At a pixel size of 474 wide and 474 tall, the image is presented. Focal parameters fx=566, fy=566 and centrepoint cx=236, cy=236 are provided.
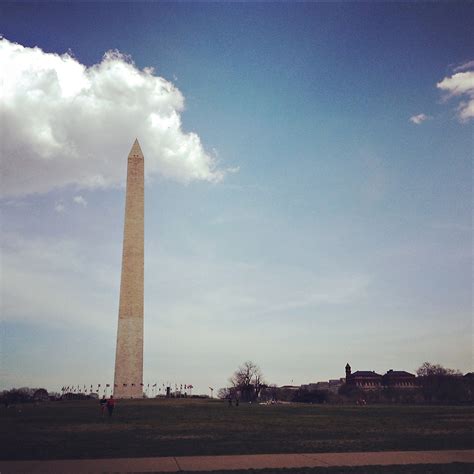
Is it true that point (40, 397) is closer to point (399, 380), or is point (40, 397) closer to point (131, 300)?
point (131, 300)

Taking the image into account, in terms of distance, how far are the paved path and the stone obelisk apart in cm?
4612

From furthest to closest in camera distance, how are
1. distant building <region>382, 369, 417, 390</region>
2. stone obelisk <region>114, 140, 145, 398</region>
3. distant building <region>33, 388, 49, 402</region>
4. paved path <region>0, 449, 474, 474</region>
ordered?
distant building <region>382, 369, 417, 390</region> < distant building <region>33, 388, 49, 402</region> < stone obelisk <region>114, 140, 145, 398</region> < paved path <region>0, 449, 474, 474</region>

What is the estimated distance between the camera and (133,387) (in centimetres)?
5712

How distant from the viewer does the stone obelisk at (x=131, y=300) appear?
57.2 m

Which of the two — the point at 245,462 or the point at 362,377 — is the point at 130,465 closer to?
the point at 245,462

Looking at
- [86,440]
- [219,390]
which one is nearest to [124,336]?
[86,440]

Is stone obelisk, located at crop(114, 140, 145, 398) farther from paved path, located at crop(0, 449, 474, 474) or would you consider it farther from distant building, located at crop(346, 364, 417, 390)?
distant building, located at crop(346, 364, 417, 390)

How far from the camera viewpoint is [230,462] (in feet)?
38.3

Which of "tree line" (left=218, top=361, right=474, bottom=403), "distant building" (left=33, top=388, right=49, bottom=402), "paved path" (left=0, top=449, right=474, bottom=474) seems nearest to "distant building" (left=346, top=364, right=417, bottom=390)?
"tree line" (left=218, top=361, right=474, bottom=403)

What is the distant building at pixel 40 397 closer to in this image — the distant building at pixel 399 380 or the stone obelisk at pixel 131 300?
the stone obelisk at pixel 131 300

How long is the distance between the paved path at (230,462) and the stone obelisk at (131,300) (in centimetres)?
4612

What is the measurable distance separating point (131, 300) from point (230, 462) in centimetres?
4706

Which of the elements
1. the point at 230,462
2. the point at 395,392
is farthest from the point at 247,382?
the point at 230,462

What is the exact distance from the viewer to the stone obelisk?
188 feet
